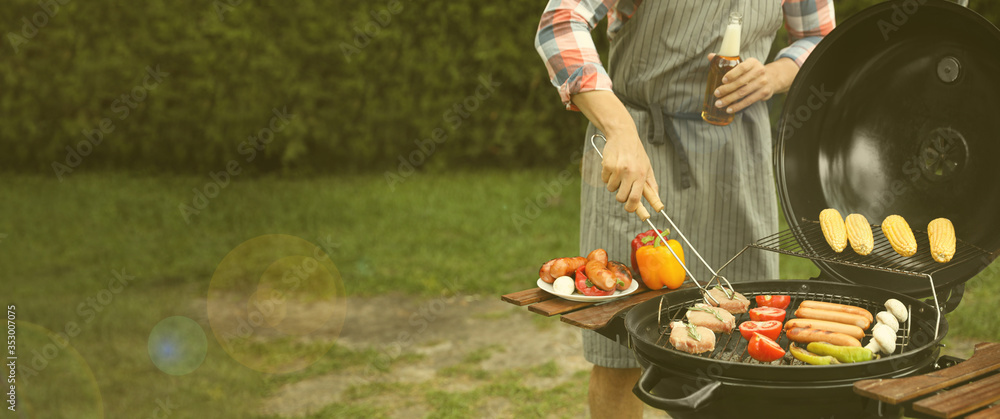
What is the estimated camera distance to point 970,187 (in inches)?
76.3

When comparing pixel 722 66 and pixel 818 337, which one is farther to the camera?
pixel 722 66

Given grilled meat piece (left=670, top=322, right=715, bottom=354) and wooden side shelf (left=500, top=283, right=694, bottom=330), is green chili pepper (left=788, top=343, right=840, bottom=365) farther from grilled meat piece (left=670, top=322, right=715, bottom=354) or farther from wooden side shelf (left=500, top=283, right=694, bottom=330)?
wooden side shelf (left=500, top=283, right=694, bottom=330)

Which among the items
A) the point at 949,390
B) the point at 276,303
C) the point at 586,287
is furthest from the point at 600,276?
the point at 276,303

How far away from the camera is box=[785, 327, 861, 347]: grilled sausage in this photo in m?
1.75

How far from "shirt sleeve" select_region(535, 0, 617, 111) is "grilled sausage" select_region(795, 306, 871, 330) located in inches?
30.0

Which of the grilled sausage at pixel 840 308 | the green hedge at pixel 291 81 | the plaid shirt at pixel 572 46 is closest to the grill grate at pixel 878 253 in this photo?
the grilled sausage at pixel 840 308

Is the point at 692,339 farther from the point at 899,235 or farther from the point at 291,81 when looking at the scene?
the point at 291,81

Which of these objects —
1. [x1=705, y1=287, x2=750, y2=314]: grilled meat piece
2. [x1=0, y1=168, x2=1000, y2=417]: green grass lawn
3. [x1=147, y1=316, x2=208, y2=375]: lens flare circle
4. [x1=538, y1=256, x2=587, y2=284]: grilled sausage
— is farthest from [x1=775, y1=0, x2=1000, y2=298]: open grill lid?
[x1=147, y1=316, x2=208, y2=375]: lens flare circle

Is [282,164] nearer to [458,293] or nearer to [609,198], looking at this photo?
[458,293]

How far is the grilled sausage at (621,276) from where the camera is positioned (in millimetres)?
2215

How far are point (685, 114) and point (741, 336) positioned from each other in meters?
0.82

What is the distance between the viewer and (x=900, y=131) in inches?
82.3

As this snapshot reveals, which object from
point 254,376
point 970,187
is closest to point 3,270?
point 254,376

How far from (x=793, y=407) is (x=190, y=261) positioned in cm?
534
